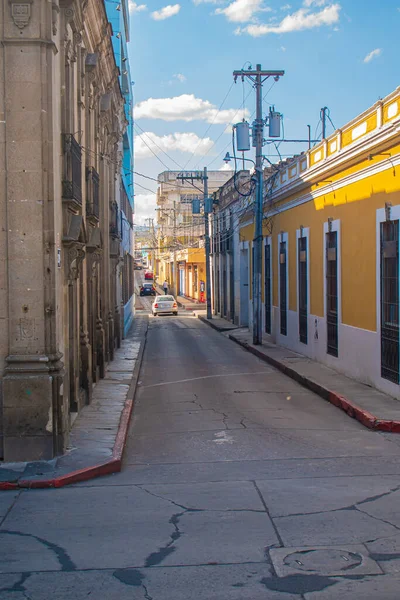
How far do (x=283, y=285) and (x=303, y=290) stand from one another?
10.5 feet

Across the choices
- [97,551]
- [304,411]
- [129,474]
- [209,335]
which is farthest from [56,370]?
[209,335]

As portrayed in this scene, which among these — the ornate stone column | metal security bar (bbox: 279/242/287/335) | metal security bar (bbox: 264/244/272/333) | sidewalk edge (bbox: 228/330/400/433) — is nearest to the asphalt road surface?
sidewalk edge (bbox: 228/330/400/433)

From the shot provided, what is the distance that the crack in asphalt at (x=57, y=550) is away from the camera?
576 centimetres

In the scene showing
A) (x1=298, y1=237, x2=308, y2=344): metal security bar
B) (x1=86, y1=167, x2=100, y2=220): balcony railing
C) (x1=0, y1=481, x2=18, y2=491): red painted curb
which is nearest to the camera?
(x1=0, y1=481, x2=18, y2=491): red painted curb

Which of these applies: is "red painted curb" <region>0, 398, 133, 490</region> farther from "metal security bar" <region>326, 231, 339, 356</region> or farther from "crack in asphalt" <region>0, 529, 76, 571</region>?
"metal security bar" <region>326, 231, 339, 356</region>

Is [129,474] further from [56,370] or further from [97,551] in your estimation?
[97,551]

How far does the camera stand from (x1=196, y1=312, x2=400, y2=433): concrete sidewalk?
11.6 metres

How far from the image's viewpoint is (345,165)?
53.8 feet

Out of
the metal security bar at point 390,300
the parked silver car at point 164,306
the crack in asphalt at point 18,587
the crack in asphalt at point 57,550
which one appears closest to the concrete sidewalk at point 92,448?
the crack in asphalt at point 57,550

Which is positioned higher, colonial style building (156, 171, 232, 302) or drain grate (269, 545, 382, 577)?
colonial style building (156, 171, 232, 302)

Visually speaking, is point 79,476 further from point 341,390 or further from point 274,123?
point 274,123

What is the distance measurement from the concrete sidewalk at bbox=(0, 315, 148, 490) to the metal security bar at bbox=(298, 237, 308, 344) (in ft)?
21.3

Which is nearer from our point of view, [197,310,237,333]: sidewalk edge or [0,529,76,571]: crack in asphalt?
[0,529,76,571]: crack in asphalt

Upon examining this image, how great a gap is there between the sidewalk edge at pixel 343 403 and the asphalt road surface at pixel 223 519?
0.27 m
